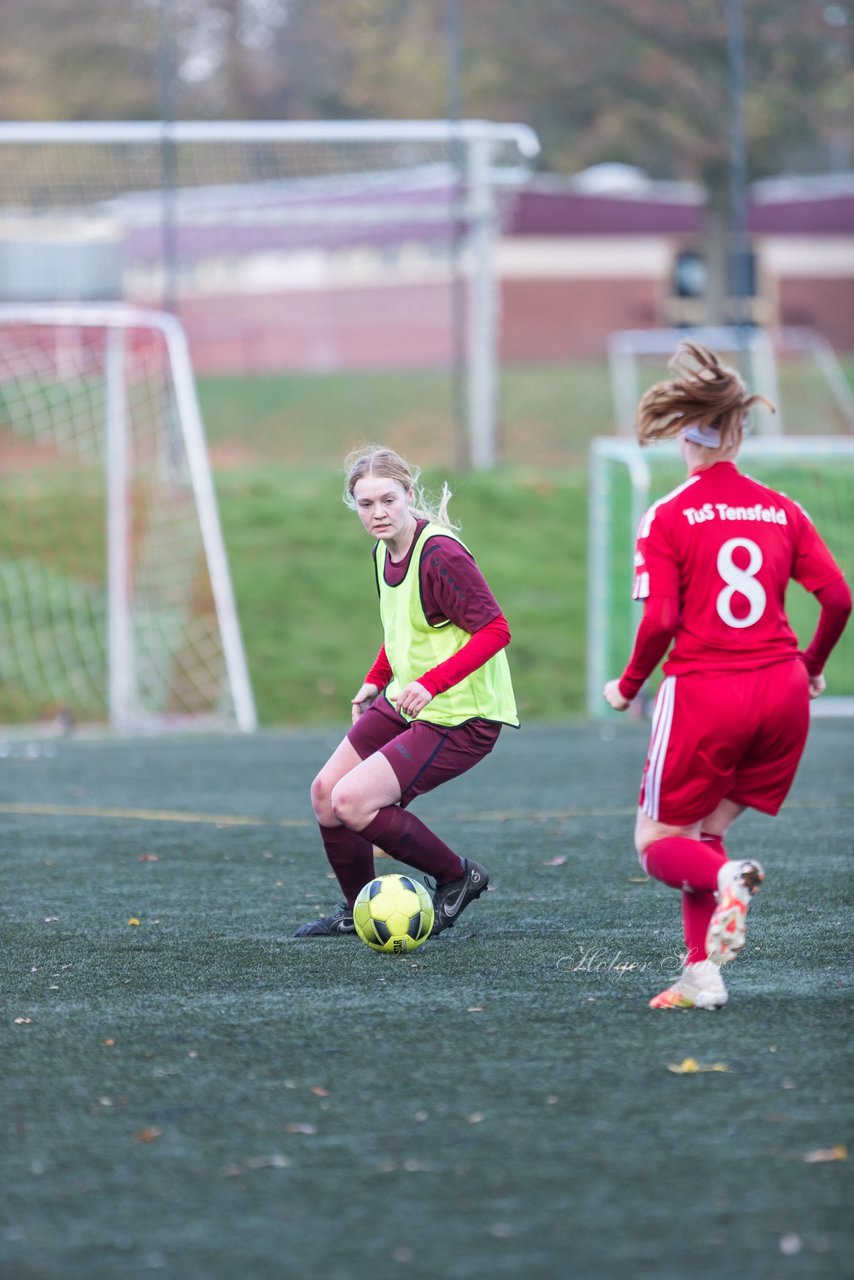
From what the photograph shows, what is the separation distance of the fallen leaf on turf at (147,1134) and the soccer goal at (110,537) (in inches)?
351

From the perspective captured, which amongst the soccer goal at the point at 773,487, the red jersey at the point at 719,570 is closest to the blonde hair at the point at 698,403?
the red jersey at the point at 719,570

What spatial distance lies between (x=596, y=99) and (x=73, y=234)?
7990mm

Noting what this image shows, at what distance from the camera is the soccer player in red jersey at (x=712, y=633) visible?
13.7 feet

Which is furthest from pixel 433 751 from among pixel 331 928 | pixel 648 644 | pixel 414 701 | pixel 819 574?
pixel 819 574

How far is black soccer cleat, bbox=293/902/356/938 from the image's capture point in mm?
5355

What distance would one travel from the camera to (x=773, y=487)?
46.2 ft

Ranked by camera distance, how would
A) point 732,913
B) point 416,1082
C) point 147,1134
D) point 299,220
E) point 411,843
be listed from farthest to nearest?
1. point 299,220
2. point 411,843
3. point 732,913
4. point 416,1082
5. point 147,1134

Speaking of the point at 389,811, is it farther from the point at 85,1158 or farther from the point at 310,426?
the point at 310,426

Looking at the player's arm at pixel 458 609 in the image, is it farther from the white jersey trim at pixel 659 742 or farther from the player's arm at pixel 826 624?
the player's arm at pixel 826 624

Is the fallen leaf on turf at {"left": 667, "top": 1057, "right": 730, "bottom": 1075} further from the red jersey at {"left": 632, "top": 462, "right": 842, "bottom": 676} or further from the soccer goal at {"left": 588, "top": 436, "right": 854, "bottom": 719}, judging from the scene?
the soccer goal at {"left": 588, "top": 436, "right": 854, "bottom": 719}

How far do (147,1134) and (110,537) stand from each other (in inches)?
384

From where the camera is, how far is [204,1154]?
10.9ft

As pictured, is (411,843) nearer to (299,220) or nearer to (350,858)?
(350,858)

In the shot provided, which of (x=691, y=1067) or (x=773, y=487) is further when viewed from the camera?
(x=773, y=487)
